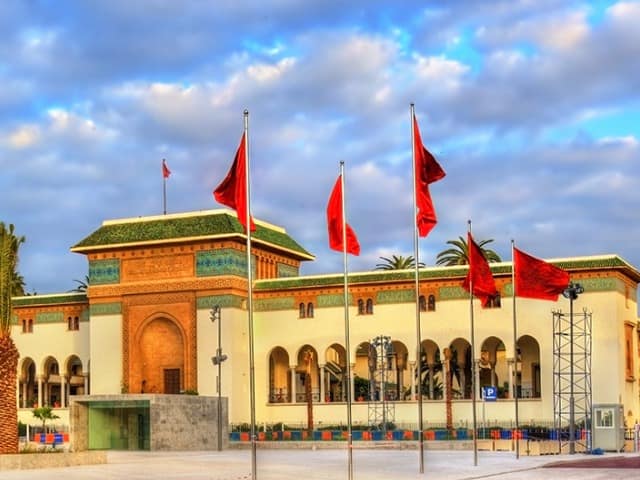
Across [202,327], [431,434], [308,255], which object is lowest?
[431,434]

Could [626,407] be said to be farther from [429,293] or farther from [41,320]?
[41,320]

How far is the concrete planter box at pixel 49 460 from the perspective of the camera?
32406mm

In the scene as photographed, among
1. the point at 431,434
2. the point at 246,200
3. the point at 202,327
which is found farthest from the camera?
the point at 202,327

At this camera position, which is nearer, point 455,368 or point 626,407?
point 626,407

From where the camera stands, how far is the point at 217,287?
194 feet

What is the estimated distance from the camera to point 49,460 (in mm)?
33562

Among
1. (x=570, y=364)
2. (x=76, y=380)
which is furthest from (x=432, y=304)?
(x=76, y=380)

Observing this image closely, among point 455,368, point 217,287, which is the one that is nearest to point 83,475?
point 217,287

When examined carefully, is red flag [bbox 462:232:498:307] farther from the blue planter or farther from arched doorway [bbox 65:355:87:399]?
arched doorway [bbox 65:355:87:399]

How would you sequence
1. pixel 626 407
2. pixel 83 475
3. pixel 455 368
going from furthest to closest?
1. pixel 455 368
2. pixel 626 407
3. pixel 83 475

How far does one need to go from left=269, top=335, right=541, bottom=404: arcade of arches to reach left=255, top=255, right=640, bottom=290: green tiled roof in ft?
11.2

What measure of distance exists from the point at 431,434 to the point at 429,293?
28.7ft

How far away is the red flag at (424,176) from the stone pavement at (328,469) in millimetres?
7066

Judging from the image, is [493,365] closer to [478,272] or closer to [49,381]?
[478,272]
